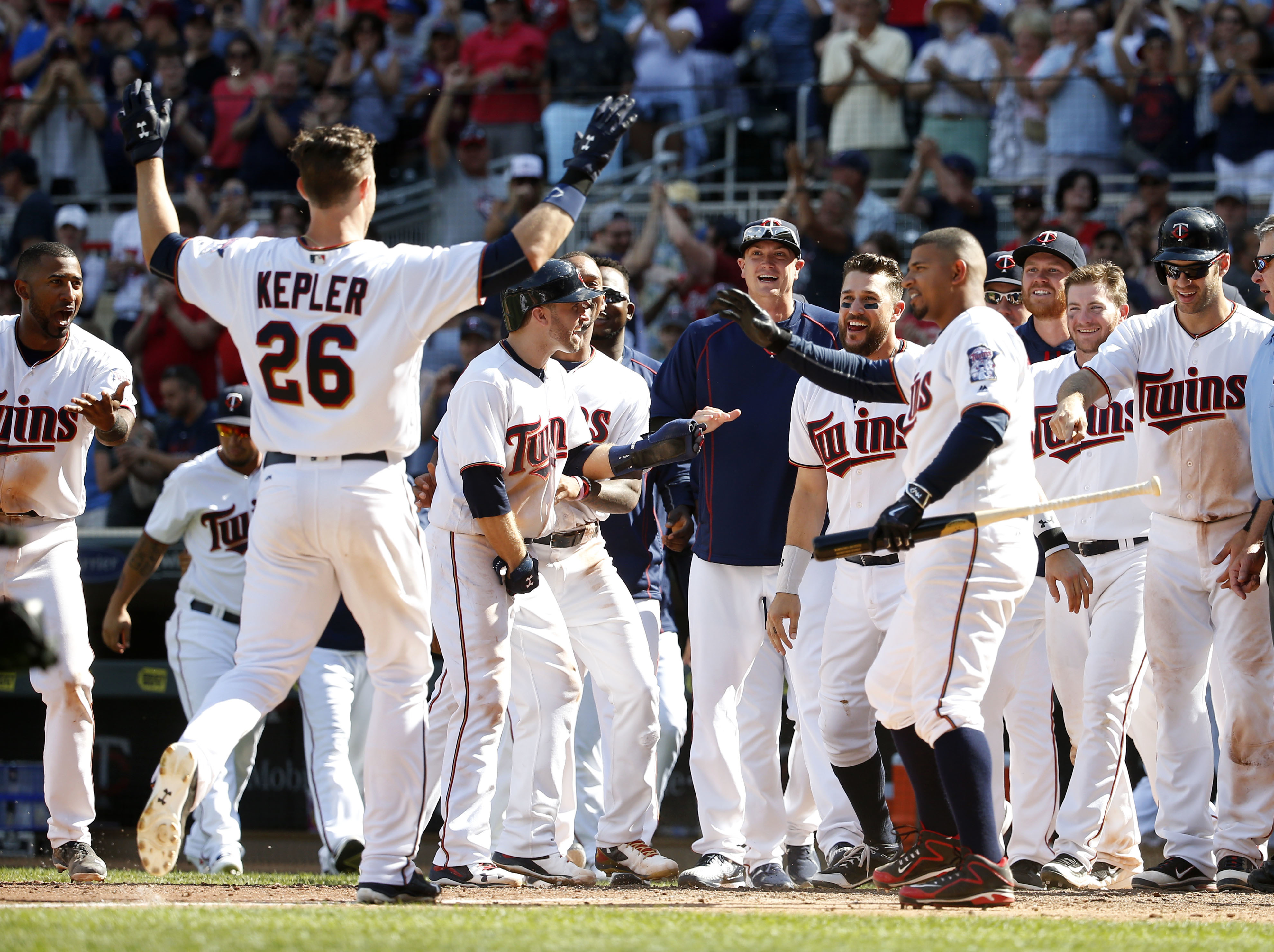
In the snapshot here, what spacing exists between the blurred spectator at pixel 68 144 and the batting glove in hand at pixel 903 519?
820 cm

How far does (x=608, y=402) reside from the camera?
5953mm

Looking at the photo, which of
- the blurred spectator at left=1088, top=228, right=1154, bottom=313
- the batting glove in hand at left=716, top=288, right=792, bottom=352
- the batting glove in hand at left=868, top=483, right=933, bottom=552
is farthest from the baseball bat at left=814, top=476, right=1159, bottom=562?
the blurred spectator at left=1088, top=228, right=1154, bottom=313

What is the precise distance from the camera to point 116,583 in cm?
822

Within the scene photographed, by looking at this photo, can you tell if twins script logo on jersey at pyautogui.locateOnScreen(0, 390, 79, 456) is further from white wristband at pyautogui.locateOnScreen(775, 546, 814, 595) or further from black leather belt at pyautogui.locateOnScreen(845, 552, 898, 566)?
black leather belt at pyautogui.locateOnScreen(845, 552, 898, 566)

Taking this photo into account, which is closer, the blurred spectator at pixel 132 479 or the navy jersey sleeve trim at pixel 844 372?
the navy jersey sleeve trim at pixel 844 372

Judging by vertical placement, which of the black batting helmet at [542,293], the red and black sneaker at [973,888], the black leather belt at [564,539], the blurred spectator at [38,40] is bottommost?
the red and black sneaker at [973,888]

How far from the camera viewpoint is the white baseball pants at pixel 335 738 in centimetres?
656

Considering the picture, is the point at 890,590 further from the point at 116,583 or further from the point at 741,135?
the point at 741,135

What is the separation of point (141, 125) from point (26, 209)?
7223 millimetres

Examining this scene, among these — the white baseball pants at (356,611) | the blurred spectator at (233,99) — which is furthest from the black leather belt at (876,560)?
the blurred spectator at (233,99)

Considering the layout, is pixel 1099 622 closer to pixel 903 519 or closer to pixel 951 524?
pixel 951 524

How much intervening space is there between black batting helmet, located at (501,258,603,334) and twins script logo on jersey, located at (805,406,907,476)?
1.02m

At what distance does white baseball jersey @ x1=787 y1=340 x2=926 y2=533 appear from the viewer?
17.1 feet

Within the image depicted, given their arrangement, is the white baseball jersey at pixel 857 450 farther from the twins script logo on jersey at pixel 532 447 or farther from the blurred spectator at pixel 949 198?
the blurred spectator at pixel 949 198
